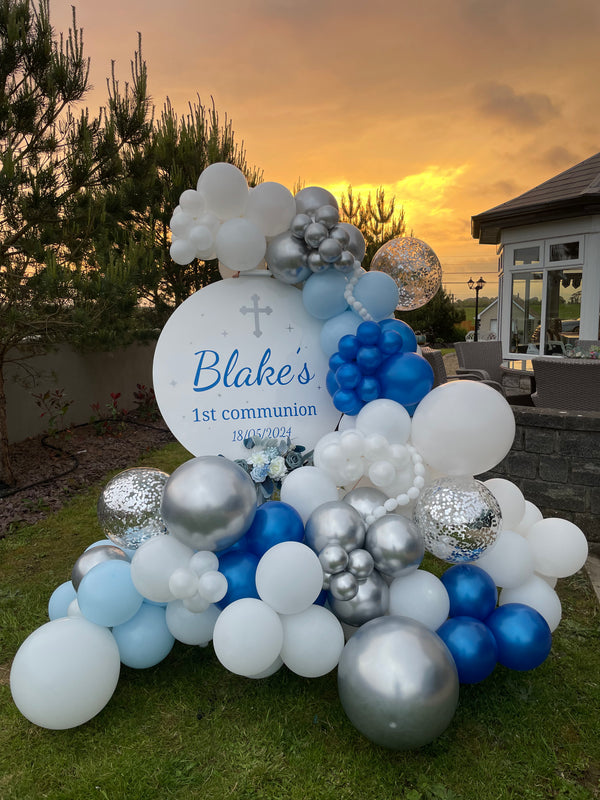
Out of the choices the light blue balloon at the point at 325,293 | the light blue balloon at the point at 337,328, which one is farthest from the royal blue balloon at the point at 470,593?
the light blue balloon at the point at 325,293

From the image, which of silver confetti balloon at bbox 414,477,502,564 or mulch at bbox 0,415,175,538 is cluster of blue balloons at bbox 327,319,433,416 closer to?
silver confetti balloon at bbox 414,477,502,564

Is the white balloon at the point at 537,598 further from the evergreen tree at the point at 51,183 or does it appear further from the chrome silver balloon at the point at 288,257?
the evergreen tree at the point at 51,183

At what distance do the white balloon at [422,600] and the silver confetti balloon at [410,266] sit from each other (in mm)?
1251

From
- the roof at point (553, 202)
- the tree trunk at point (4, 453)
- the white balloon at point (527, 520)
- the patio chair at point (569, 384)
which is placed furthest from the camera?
the roof at point (553, 202)

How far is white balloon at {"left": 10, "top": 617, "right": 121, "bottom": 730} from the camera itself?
66.1 inches

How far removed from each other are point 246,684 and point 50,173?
12.0 feet

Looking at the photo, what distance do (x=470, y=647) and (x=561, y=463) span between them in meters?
1.70

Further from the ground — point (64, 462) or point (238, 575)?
point (238, 575)

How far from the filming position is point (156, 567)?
1.78 metres

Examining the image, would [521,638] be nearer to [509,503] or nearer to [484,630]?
[484,630]

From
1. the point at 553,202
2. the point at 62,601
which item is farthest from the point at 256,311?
the point at 553,202

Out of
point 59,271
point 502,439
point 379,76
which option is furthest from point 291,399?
point 379,76

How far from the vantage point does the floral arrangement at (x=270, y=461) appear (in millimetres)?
2293

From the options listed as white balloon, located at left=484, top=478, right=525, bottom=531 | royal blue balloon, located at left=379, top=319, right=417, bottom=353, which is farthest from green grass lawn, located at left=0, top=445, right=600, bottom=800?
royal blue balloon, located at left=379, top=319, right=417, bottom=353
